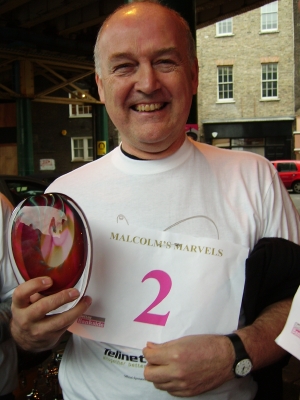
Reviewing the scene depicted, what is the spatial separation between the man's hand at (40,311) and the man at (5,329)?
0.33 metres

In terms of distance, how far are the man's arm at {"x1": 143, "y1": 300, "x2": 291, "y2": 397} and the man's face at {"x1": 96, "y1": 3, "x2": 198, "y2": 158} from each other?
2.14 ft

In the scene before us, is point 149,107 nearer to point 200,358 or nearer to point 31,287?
point 31,287

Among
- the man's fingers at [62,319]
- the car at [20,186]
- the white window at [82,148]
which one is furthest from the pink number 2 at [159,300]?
the white window at [82,148]

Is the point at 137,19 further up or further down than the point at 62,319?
further up

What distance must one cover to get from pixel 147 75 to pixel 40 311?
0.79 meters

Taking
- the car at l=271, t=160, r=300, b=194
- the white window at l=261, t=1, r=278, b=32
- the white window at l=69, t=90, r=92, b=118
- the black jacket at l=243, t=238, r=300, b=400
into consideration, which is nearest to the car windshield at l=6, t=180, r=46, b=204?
the black jacket at l=243, t=238, r=300, b=400

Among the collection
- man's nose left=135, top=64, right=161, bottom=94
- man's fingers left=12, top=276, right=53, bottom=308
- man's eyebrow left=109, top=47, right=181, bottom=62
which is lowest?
man's fingers left=12, top=276, right=53, bottom=308

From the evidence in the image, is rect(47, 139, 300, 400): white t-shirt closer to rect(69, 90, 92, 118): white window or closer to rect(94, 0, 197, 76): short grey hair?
rect(94, 0, 197, 76): short grey hair

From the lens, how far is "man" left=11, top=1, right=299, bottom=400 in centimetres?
151

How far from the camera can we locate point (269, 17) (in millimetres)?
27203

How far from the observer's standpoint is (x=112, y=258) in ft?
4.99

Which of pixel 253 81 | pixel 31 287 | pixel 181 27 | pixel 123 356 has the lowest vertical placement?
pixel 123 356

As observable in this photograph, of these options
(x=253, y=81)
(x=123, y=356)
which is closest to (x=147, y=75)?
(x=123, y=356)

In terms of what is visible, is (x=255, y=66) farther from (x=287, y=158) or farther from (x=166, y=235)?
(x=166, y=235)
